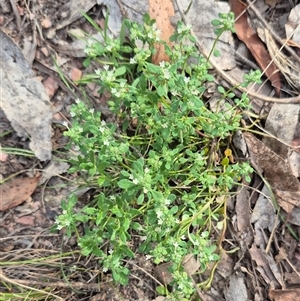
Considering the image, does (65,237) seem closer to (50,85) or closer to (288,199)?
(50,85)

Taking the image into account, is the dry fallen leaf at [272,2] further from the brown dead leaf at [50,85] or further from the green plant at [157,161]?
the brown dead leaf at [50,85]

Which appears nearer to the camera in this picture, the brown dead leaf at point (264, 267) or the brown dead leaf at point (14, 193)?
the brown dead leaf at point (264, 267)

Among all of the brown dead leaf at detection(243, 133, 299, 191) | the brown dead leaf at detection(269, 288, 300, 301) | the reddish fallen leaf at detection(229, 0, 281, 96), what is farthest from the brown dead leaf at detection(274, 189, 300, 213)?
the reddish fallen leaf at detection(229, 0, 281, 96)

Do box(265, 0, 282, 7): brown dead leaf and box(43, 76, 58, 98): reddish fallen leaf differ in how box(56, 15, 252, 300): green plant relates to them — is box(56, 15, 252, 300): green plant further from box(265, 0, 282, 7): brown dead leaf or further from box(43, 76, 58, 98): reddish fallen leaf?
box(265, 0, 282, 7): brown dead leaf

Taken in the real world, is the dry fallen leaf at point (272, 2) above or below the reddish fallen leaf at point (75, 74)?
above

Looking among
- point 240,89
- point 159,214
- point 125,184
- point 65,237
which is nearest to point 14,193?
point 65,237

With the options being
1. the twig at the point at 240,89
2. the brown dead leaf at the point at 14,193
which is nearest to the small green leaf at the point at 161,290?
the brown dead leaf at the point at 14,193

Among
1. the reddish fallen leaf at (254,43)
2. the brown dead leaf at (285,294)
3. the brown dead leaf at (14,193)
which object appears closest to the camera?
the brown dead leaf at (285,294)
